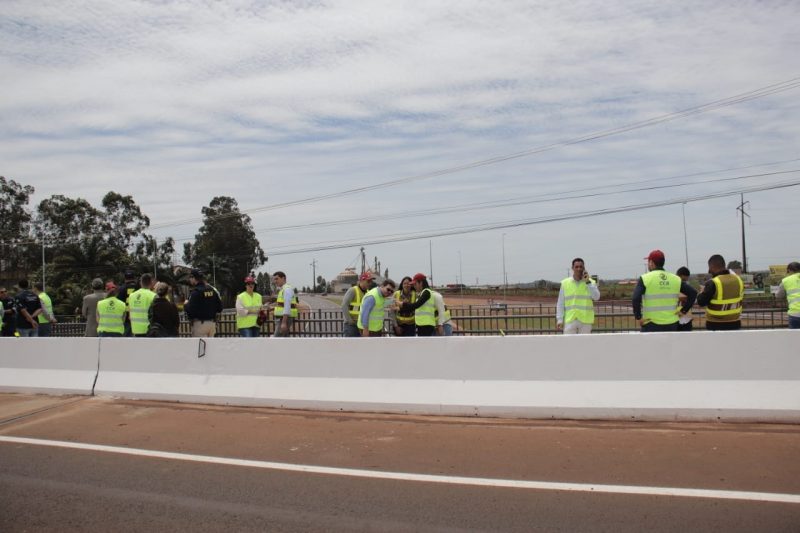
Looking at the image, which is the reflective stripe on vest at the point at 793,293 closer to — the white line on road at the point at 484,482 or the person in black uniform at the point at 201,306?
the white line on road at the point at 484,482

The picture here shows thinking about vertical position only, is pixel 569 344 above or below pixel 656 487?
above

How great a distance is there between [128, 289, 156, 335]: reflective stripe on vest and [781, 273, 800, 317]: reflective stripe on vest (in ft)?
32.6

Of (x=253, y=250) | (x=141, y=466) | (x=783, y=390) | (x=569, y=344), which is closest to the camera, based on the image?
(x=141, y=466)

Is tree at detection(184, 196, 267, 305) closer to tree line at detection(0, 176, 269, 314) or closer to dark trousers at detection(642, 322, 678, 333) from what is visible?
tree line at detection(0, 176, 269, 314)

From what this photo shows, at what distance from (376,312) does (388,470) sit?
14.5 feet

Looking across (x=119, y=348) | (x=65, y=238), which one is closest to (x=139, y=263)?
(x=65, y=238)

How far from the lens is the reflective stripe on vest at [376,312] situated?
32.4ft

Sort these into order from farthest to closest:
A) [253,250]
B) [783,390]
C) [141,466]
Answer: [253,250] < [783,390] < [141,466]

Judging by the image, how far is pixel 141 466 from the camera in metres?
6.18

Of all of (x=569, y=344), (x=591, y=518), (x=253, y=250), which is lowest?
(x=591, y=518)

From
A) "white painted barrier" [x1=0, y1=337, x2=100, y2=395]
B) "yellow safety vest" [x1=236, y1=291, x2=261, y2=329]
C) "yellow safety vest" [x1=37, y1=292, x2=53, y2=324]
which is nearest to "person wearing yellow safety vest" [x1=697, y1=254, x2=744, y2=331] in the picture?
"yellow safety vest" [x1=236, y1=291, x2=261, y2=329]

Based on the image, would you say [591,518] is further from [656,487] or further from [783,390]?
[783,390]

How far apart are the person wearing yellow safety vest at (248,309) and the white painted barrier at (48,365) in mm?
2222

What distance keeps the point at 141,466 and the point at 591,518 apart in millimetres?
4054
